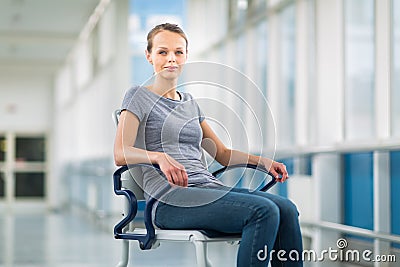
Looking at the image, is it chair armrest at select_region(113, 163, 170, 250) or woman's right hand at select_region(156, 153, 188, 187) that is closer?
woman's right hand at select_region(156, 153, 188, 187)

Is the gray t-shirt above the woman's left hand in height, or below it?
above

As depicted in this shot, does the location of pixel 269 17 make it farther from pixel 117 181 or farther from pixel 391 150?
pixel 117 181

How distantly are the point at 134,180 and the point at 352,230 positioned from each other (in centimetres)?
306

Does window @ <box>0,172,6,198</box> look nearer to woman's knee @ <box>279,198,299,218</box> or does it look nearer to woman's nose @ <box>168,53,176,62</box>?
woman's nose @ <box>168,53,176,62</box>

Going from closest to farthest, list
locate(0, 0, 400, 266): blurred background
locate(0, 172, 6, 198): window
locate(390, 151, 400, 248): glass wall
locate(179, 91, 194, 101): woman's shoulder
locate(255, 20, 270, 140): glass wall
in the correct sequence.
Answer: locate(179, 91, 194, 101): woman's shoulder < locate(390, 151, 400, 248): glass wall < locate(0, 0, 400, 266): blurred background < locate(255, 20, 270, 140): glass wall < locate(0, 172, 6, 198): window

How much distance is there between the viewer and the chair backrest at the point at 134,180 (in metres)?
2.68

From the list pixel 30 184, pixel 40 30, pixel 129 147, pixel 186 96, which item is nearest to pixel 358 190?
pixel 186 96

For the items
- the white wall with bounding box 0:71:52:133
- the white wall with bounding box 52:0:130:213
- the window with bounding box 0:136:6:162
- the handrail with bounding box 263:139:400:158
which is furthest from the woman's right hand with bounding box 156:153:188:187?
the window with bounding box 0:136:6:162

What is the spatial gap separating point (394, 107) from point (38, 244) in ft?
13.0

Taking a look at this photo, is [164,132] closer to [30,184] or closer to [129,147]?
[129,147]

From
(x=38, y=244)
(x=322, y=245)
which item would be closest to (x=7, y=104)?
(x=38, y=244)

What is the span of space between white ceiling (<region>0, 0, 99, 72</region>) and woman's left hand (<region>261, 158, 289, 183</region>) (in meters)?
8.13

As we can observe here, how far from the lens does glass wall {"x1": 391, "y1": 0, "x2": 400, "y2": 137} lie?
16.7ft

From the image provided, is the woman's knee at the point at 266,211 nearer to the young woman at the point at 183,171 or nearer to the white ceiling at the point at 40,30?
the young woman at the point at 183,171
